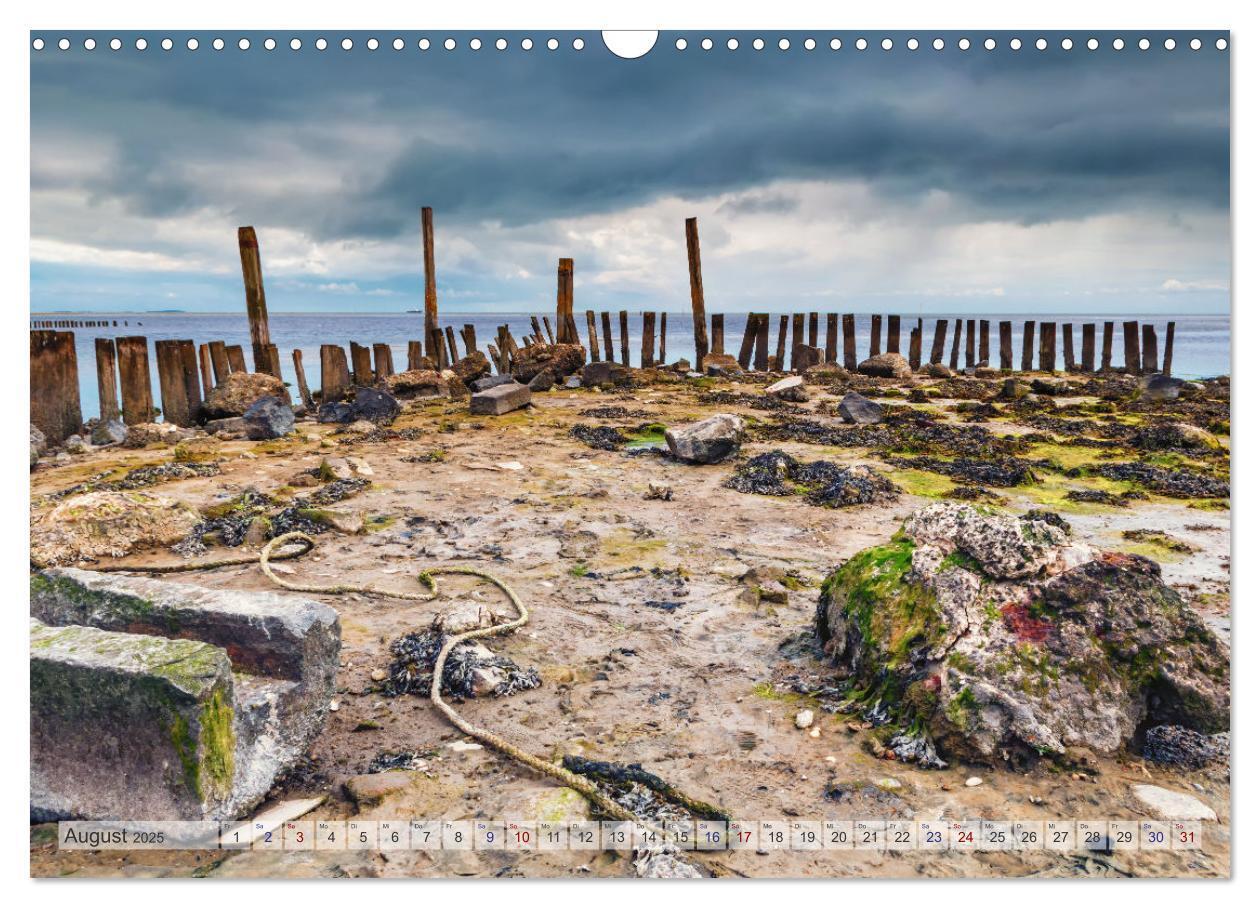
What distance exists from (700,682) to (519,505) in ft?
12.2

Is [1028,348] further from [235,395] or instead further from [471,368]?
[235,395]

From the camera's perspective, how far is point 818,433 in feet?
36.5

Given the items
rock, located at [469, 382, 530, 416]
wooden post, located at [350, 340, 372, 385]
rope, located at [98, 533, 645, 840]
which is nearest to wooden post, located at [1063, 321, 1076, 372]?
rock, located at [469, 382, 530, 416]

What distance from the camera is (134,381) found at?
448 inches

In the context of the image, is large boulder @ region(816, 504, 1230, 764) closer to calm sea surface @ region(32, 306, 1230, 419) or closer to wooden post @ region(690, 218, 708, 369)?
calm sea surface @ region(32, 306, 1230, 419)

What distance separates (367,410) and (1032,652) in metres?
11.3

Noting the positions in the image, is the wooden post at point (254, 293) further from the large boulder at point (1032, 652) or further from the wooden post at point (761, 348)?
the large boulder at point (1032, 652)

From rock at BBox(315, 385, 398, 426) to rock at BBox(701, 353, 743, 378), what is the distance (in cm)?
870

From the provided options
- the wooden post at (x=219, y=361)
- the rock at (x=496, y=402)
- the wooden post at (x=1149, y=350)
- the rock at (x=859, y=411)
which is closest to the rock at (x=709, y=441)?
the rock at (x=859, y=411)

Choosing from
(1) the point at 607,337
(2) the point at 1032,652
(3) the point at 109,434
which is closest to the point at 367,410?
(3) the point at 109,434

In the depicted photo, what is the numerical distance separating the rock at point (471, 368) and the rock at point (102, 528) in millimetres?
11078

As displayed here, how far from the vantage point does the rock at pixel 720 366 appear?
64.1 feet

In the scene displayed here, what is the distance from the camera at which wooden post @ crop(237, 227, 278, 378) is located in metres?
14.9
